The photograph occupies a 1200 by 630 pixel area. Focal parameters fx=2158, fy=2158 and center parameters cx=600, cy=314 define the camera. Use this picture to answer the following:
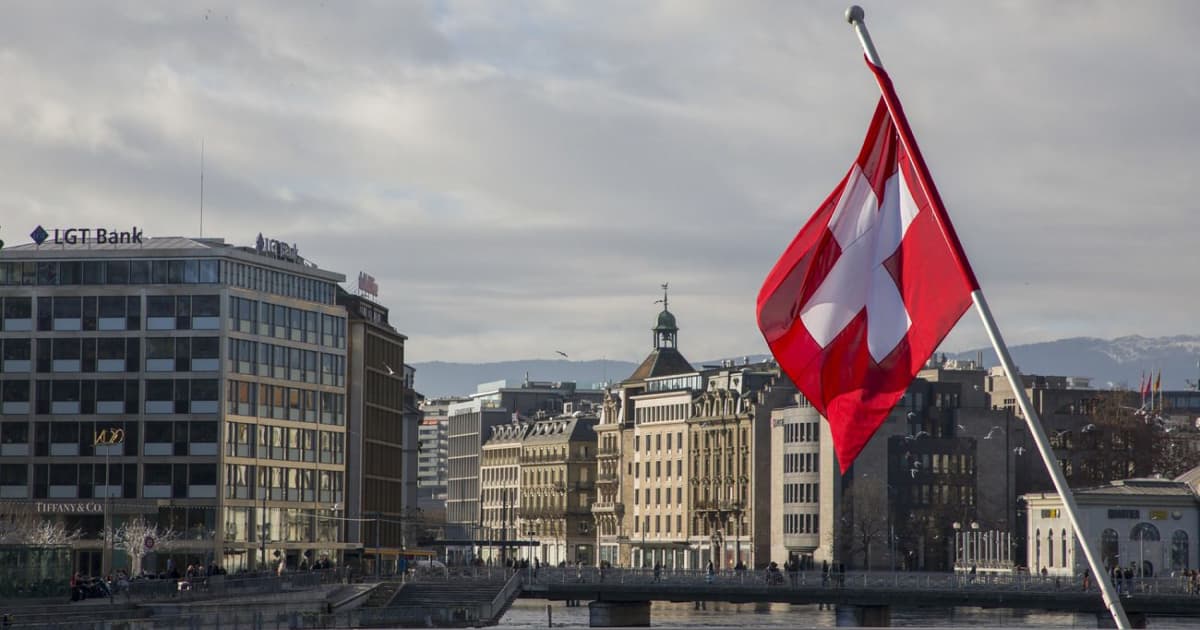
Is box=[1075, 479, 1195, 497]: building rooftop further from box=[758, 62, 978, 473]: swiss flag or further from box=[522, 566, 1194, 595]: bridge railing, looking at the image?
box=[758, 62, 978, 473]: swiss flag

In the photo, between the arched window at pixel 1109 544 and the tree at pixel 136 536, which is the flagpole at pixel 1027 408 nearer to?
the tree at pixel 136 536

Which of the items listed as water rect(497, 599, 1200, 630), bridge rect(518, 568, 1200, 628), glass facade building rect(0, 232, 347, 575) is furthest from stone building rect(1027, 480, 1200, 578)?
glass facade building rect(0, 232, 347, 575)

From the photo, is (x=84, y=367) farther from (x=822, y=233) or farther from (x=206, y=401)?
(x=822, y=233)

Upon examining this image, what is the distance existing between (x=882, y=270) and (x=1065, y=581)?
104 metres

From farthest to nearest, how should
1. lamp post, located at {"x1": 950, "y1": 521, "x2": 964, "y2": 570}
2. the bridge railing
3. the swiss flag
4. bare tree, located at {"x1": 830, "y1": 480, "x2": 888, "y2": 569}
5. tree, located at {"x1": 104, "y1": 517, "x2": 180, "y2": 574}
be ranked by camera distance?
bare tree, located at {"x1": 830, "y1": 480, "x2": 888, "y2": 569}
lamp post, located at {"x1": 950, "y1": 521, "x2": 964, "y2": 570}
tree, located at {"x1": 104, "y1": 517, "x2": 180, "y2": 574}
the bridge railing
the swiss flag

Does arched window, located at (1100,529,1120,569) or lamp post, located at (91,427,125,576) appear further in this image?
arched window, located at (1100,529,1120,569)

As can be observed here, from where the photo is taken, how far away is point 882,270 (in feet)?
78.1

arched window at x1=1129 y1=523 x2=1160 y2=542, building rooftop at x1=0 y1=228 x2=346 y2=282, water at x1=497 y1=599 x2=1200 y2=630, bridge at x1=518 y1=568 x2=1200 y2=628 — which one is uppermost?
building rooftop at x1=0 y1=228 x2=346 y2=282

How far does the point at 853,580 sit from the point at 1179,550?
32.4 meters

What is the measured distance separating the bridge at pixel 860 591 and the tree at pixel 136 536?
22.1 metres

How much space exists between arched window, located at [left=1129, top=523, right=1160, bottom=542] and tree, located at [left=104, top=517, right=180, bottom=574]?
214 feet

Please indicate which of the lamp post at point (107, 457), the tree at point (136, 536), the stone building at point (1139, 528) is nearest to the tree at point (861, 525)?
the stone building at point (1139, 528)

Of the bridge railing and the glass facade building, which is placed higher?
the glass facade building

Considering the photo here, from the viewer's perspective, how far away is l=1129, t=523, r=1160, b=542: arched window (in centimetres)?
15000
